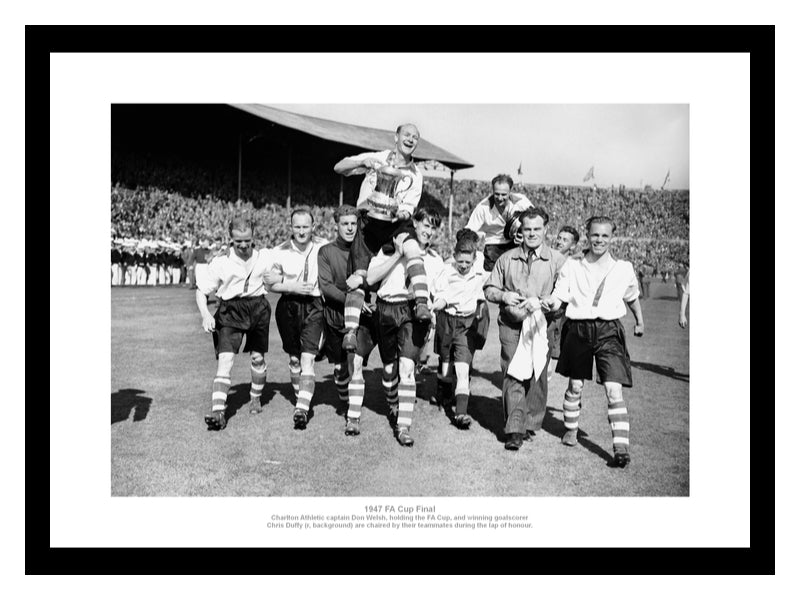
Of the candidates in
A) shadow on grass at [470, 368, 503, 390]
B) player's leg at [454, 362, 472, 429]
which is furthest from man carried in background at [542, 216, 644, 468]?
shadow on grass at [470, 368, 503, 390]

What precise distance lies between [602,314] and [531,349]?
0.64 m

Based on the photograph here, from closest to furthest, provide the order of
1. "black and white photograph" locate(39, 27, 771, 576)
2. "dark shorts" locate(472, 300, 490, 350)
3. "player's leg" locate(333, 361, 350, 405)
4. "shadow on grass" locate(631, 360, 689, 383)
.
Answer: "black and white photograph" locate(39, 27, 771, 576)
"dark shorts" locate(472, 300, 490, 350)
"player's leg" locate(333, 361, 350, 405)
"shadow on grass" locate(631, 360, 689, 383)

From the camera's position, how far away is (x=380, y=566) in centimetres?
468

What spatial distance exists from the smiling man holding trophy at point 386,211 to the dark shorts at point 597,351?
1.19m

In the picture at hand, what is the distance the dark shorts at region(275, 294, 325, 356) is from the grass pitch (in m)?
0.76

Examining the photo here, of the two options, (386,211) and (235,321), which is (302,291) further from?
(386,211)

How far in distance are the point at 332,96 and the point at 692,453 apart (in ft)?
13.1

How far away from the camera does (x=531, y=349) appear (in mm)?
5441

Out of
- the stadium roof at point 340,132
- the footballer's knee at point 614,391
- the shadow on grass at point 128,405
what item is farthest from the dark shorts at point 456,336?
the stadium roof at point 340,132

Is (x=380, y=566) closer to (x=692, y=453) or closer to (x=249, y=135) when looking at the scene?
(x=692, y=453)

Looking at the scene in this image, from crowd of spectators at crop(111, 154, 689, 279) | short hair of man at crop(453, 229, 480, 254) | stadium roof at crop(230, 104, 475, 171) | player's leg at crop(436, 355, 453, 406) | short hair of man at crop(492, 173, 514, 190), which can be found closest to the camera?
short hair of man at crop(453, 229, 480, 254)

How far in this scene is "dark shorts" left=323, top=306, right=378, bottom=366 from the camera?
231 inches

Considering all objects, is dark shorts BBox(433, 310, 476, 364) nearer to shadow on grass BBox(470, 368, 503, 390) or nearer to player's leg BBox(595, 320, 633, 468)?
player's leg BBox(595, 320, 633, 468)

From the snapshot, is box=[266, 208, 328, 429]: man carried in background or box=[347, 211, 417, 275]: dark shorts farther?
box=[266, 208, 328, 429]: man carried in background
